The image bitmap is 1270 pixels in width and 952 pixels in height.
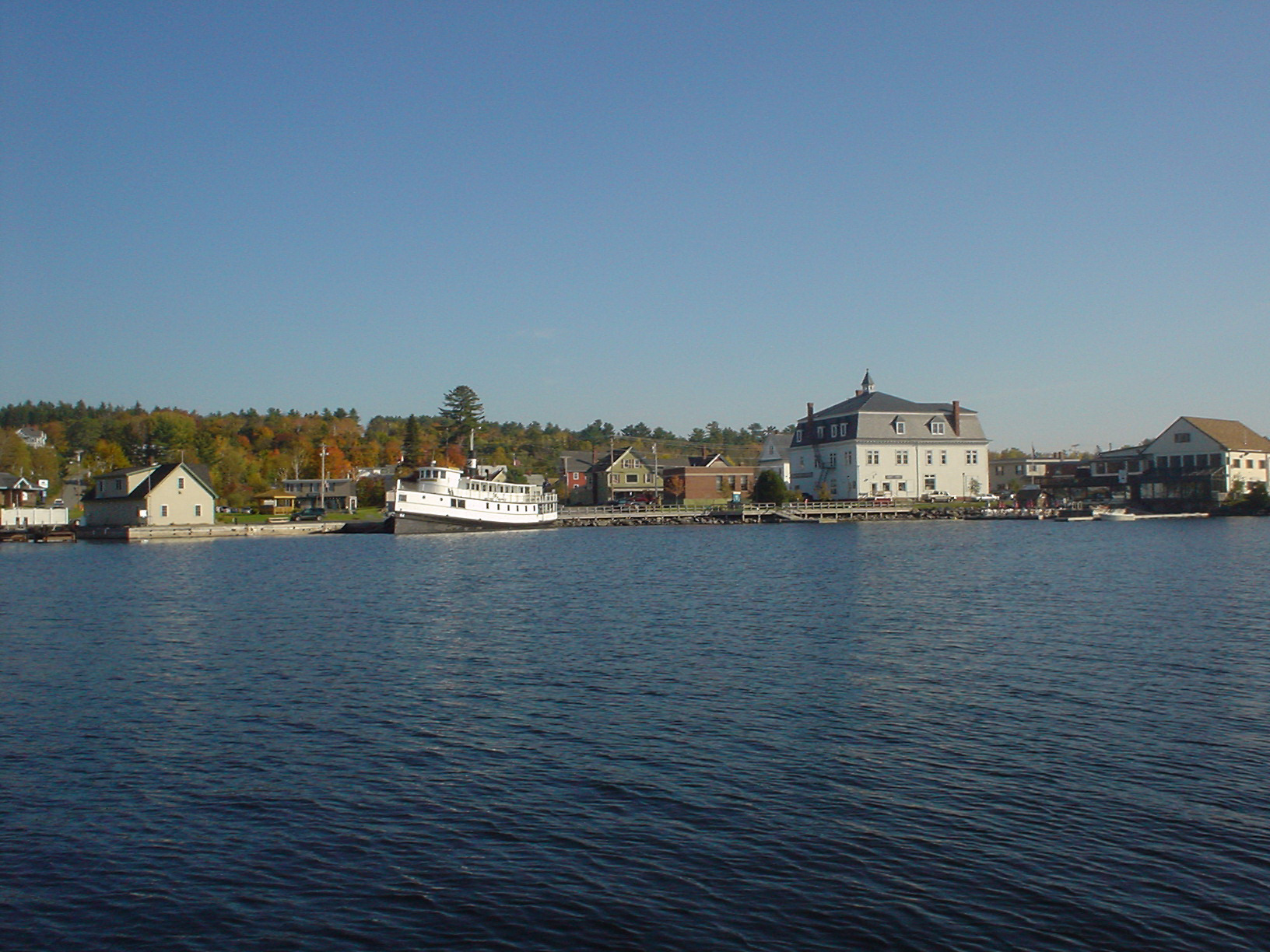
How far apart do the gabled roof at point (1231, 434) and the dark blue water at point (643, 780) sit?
270 ft

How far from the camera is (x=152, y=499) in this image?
8256cm

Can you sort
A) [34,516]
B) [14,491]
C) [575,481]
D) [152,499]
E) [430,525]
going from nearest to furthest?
[152,499] → [430,525] → [34,516] → [14,491] → [575,481]

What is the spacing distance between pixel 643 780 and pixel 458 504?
235ft

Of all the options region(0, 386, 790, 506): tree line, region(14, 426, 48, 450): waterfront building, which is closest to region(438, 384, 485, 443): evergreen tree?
region(0, 386, 790, 506): tree line

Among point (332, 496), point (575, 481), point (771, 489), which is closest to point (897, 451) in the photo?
point (771, 489)

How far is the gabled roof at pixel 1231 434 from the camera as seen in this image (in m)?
103

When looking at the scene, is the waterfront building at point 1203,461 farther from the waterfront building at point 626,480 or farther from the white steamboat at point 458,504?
the white steamboat at point 458,504

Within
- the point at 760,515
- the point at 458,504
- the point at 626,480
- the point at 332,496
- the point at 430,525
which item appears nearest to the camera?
the point at 430,525

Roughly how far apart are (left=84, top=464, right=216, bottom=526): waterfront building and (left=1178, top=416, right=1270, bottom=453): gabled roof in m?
99.2

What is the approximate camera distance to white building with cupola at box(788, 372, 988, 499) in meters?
103

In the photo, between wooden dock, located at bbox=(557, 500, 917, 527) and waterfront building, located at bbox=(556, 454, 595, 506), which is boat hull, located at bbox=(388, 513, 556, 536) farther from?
waterfront building, located at bbox=(556, 454, 595, 506)

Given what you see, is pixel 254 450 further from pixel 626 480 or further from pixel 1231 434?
pixel 1231 434

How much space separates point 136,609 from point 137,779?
22.7 meters

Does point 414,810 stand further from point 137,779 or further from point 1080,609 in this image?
point 1080,609
